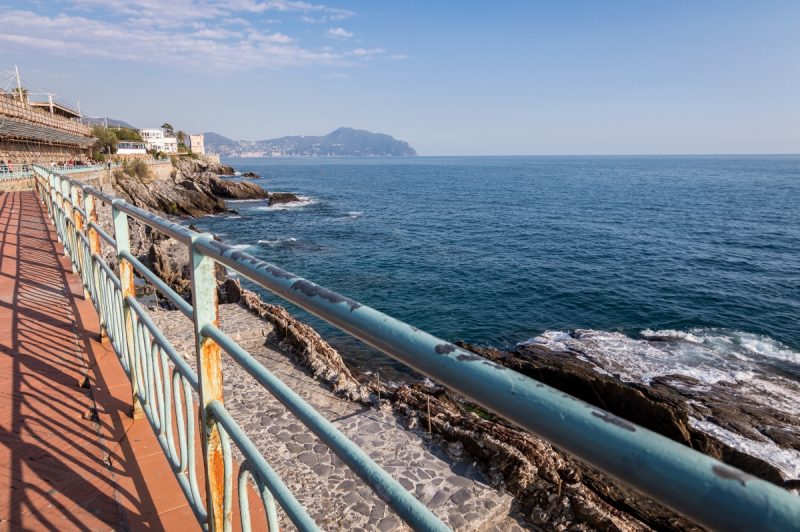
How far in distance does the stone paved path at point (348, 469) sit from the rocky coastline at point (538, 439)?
358mm

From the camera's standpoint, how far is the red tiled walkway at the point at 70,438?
8.66 ft

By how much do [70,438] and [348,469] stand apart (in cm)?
315

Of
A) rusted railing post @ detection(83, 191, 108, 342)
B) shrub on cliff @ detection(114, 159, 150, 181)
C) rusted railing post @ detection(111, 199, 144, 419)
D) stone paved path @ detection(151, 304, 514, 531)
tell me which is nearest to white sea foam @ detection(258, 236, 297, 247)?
shrub on cliff @ detection(114, 159, 150, 181)

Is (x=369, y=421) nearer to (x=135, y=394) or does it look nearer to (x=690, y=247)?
(x=135, y=394)

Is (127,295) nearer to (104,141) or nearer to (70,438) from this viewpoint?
(70,438)

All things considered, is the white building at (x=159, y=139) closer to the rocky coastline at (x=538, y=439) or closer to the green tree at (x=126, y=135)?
the green tree at (x=126, y=135)

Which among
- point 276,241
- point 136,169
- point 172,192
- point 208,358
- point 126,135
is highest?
point 126,135

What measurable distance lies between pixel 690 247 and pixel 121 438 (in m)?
37.7

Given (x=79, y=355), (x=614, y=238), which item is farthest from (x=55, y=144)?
(x=79, y=355)

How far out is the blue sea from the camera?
1688 centimetres

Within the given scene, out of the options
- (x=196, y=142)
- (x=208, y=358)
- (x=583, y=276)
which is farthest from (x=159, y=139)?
(x=208, y=358)

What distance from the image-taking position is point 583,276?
88.1ft

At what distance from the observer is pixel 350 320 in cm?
115

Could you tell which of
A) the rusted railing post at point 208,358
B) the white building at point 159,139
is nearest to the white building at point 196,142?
the white building at point 159,139
